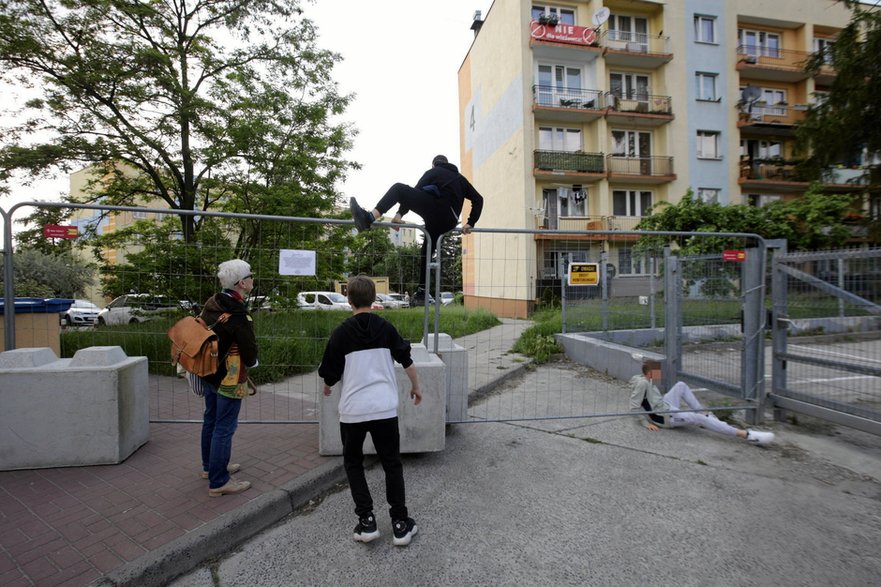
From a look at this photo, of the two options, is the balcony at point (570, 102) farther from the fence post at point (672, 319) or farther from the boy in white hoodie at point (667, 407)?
the boy in white hoodie at point (667, 407)

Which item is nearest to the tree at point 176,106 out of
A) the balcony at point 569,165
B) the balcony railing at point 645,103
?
the balcony at point 569,165

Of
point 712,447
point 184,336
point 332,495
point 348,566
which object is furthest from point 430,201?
point 712,447

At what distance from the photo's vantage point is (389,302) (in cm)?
417

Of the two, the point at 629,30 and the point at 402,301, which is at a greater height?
the point at 629,30

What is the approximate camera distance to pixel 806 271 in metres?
4.79

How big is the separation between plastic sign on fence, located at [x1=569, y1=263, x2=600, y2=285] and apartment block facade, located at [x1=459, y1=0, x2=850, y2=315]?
16400 mm

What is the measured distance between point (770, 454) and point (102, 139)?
1404 centimetres

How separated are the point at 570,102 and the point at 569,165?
3516 mm

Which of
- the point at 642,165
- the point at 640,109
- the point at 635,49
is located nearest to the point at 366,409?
the point at 642,165

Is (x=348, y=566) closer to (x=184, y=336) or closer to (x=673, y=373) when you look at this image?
(x=184, y=336)

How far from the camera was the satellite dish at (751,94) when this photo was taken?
2292 cm

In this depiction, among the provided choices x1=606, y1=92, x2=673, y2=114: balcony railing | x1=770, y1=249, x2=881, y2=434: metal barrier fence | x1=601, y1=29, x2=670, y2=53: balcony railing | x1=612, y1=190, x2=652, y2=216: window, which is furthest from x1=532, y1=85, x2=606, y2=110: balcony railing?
x1=770, y1=249, x2=881, y2=434: metal barrier fence

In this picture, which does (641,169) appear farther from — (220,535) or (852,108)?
(220,535)

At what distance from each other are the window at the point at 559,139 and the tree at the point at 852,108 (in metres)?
10.3
